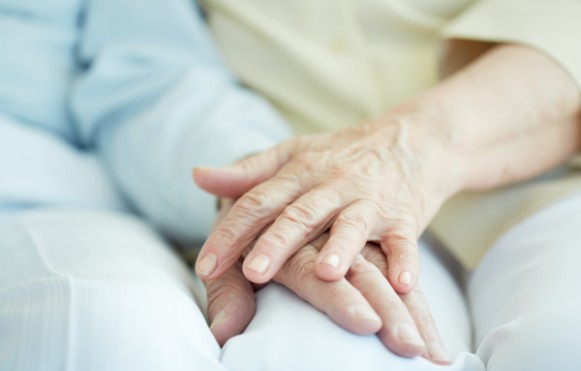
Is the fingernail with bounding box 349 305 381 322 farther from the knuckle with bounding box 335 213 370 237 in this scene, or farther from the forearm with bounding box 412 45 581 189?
the forearm with bounding box 412 45 581 189

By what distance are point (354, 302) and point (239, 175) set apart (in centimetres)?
22

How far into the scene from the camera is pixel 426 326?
0.55m

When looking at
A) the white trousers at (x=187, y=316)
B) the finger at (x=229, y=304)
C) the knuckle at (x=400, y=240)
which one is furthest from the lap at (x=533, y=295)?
the finger at (x=229, y=304)

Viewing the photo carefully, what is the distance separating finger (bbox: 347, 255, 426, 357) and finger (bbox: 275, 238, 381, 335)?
12 mm

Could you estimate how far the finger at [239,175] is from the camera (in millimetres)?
683

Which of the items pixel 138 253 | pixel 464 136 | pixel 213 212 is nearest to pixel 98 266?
pixel 138 253

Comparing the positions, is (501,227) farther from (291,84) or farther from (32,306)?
(32,306)

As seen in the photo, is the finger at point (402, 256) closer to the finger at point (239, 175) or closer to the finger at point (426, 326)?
the finger at point (426, 326)

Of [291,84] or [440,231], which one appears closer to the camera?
[440,231]

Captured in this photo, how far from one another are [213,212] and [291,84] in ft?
0.82

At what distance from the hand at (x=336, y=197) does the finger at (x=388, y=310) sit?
2 cm

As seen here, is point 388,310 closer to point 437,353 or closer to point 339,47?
point 437,353

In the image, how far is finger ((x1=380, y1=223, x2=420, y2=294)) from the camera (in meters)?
0.57

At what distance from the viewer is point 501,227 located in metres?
0.80
